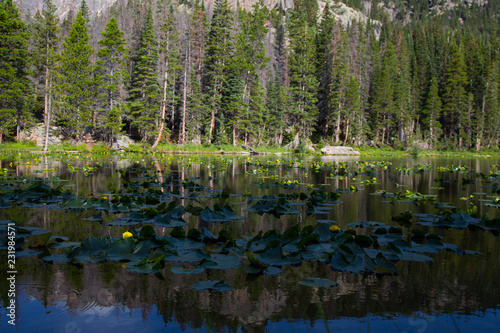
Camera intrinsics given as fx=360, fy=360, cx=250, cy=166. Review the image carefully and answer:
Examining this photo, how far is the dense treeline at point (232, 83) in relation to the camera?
128 ft

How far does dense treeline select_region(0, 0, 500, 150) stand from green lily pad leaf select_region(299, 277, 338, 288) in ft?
121

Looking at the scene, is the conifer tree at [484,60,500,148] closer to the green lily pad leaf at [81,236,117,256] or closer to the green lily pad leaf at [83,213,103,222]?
the green lily pad leaf at [83,213,103,222]

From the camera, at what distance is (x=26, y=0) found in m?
132

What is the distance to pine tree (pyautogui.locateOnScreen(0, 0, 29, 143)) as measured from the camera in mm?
35750

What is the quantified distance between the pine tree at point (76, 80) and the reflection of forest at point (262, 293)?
39.7m

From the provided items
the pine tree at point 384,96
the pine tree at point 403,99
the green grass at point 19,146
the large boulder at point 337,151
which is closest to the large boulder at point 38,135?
the green grass at point 19,146

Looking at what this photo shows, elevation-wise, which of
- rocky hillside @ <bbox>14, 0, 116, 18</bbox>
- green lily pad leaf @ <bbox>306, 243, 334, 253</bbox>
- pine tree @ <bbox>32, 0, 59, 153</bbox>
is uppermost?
rocky hillside @ <bbox>14, 0, 116, 18</bbox>

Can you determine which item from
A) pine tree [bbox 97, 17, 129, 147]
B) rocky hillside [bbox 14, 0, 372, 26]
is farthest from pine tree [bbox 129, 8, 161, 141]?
rocky hillside [bbox 14, 0, 372, 26]

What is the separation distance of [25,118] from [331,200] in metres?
41.1

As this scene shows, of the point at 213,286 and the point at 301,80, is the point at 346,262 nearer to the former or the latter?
the point at 213,286

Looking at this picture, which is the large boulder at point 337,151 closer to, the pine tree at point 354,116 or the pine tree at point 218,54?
the pine tree at point 354,116

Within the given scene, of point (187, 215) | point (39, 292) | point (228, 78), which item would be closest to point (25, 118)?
point (228, 78)

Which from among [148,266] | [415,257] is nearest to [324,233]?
[415,257]

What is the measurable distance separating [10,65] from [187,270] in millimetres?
42367
